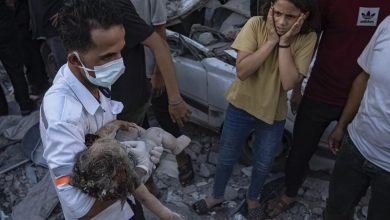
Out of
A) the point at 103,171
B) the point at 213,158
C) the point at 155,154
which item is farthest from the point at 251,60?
the point at 213,158

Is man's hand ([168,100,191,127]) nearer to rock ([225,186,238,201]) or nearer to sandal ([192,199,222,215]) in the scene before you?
sandal ([192,199,222,215])

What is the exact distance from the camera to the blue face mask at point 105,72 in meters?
1.77

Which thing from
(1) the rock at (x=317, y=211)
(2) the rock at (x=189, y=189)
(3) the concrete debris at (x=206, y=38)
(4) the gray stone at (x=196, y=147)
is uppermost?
(3) the concrete debris at (x=206, y=38)

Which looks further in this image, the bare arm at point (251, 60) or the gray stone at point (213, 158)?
the gray stone at point (213, 158)

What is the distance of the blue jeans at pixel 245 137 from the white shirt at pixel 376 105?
65cm

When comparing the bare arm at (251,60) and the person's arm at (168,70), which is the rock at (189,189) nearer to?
the person's arm at (168,70)

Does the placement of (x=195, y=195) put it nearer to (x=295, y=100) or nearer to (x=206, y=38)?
(x=295, y=100)

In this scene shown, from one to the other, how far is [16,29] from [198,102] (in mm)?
2268

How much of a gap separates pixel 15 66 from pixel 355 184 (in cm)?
383

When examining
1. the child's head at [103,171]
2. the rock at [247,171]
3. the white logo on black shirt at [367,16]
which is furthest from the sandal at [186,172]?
the child's head at [103,171]

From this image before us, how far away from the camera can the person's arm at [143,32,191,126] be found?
2.72 metres

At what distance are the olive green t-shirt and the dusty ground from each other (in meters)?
1.14

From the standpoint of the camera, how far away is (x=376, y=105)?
7.46 feet

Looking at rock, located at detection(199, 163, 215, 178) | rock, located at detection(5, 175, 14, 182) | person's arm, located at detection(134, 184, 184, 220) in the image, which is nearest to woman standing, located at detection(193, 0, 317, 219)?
rock, located at detection(199, 163, 215, 178)
